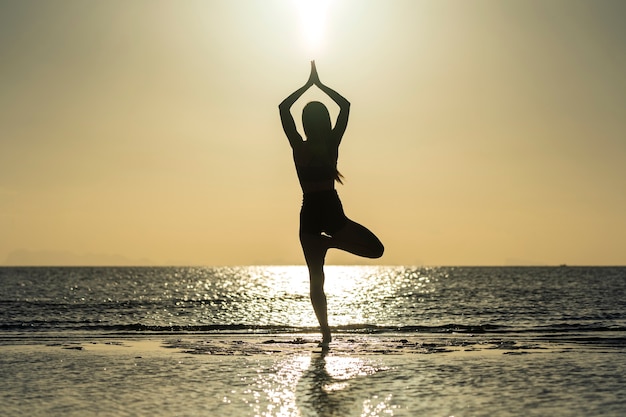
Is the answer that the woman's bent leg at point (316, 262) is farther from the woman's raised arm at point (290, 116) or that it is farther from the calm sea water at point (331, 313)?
the calm sea water at point (331, 313)

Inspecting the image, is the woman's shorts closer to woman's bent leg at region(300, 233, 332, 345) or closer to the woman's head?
woman's bent leg at region(300, 233, 332, 345)

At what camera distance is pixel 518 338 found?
38.1 feet

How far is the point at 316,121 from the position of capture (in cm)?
950

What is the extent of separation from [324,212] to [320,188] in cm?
31

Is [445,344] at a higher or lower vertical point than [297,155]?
lower

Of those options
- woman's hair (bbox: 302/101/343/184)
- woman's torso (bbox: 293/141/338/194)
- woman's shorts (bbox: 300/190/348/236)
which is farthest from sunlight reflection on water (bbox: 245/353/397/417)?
woman's hair (bbox: 302/101/343/184)

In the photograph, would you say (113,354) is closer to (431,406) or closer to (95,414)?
(95,414)

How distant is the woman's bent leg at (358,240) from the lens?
9430 millimetres

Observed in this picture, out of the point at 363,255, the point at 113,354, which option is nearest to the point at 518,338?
the point at 363,255

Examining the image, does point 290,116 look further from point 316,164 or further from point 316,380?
point 316,380

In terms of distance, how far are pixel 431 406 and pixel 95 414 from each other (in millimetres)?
2245

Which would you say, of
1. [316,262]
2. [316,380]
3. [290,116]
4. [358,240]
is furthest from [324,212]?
[316,380]

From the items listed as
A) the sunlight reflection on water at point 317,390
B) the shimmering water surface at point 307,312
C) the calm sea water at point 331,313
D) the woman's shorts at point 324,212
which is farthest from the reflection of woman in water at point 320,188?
the shimmering water surface at point 307,312

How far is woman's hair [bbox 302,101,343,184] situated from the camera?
374 inches
